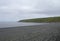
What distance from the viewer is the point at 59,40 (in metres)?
14.8

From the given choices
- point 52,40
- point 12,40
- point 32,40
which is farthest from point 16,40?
point 52,40

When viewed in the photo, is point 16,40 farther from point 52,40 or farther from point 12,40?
point 52,40

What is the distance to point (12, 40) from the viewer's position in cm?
1536

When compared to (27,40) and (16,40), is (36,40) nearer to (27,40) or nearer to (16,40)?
(27,40)

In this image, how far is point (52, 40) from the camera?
15.4m

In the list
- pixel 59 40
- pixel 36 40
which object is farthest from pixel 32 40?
pixel 59 40

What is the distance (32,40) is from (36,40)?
0.53 meters

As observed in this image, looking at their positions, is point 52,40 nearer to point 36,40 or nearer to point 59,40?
point 59,40

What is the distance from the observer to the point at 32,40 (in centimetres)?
1553

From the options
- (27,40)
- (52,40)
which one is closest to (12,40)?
(27,40)

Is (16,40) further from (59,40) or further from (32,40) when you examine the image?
(59,40)

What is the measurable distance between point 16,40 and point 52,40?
181 inches

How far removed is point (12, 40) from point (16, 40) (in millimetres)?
512

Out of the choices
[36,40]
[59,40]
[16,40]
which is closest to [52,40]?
[59,40]
